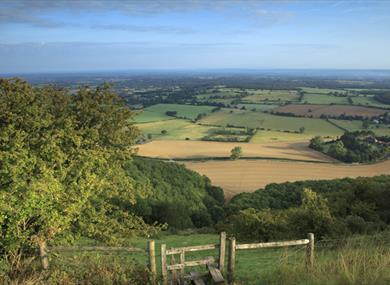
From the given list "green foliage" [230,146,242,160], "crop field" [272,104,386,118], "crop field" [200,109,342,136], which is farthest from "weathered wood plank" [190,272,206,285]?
"crop field" [272,104,386,118]

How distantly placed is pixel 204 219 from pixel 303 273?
3420 centimetres

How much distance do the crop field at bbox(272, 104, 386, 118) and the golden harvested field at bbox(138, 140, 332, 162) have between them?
3528cm

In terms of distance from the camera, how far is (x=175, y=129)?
8881cm

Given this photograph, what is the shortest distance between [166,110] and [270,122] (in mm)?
35425

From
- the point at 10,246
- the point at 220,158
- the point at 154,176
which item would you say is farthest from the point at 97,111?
the point at 220,158

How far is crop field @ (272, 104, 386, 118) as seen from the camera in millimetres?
102000

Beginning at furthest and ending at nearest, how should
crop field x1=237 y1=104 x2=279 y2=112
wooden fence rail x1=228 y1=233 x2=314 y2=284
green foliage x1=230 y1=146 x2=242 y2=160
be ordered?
1. crop field x1=237 y1=104 x2=279 y2=112
2. green foliage x1=230 y1=146 x2=242 y2=160
3. wooden fence rail x1=228 y1=233 x2=314 y2=284

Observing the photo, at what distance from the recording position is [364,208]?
2577 cm

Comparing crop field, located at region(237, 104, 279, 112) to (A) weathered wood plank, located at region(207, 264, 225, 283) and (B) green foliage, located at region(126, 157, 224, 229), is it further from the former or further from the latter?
(A) weathered wood plank, located at region(207, 264, 225, 283)

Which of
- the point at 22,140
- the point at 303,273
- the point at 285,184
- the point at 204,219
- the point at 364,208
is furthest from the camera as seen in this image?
the point at 285,184

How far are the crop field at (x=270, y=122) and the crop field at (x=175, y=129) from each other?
6.28 meters

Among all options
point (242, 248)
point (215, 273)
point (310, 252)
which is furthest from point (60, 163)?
point (310, 252)

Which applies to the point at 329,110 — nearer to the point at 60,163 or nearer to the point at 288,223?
the point at 288,223

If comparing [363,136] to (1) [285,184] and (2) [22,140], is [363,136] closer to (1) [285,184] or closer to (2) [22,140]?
(1) [285,184]
